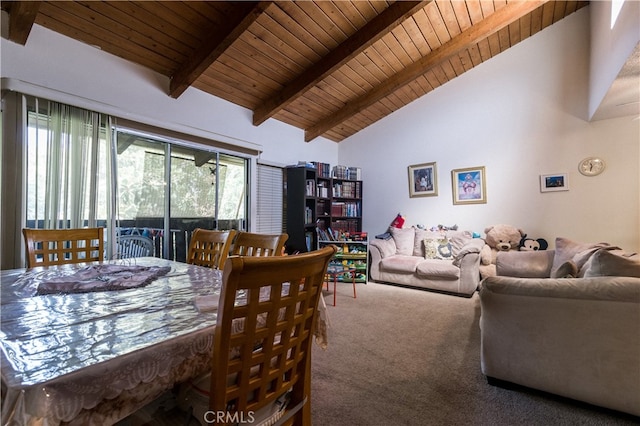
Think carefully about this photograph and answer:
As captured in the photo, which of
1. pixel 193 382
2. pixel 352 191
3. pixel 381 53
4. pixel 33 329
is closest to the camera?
pixel 33 329

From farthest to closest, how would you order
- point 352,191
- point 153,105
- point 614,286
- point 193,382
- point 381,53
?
point 352,191 < point 381,53 < point 153,105 < point 614,286 < point 193,382

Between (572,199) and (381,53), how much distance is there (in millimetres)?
3090

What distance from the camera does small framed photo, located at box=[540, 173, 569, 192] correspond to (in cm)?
362

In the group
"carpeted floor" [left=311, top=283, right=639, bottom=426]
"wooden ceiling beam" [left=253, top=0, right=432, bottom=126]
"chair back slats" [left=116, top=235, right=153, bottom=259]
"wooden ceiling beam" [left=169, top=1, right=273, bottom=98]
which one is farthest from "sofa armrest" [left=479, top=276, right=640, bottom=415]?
"chair back slats" [left=116, top=235, right=153, bottom=259]

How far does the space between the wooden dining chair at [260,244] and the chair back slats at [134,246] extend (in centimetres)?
169

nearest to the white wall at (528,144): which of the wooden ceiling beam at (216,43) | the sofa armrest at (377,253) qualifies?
the sofa armrest at (377,253)

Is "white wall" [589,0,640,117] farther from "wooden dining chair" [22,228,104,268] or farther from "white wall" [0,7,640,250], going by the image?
"wooden dining chair" [22,228,104,268]

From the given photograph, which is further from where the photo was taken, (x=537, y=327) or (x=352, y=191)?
(x=352, y=191)

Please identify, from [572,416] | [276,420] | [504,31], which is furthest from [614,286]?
[504,31]

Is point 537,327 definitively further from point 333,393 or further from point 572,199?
point 572,199

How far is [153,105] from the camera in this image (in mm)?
2945

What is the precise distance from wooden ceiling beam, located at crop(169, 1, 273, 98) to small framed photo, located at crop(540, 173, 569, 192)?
3.95 m

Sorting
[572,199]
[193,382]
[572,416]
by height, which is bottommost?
[572,416]

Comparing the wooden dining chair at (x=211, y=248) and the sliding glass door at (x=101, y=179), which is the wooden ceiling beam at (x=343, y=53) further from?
the wooden dining chair at (x=211, y=248)
